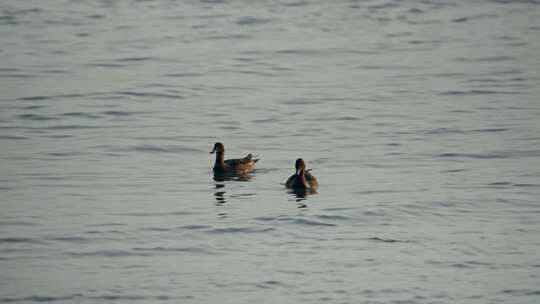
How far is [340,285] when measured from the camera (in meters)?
14.0

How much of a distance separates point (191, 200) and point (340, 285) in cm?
517

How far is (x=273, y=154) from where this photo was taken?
891 inches

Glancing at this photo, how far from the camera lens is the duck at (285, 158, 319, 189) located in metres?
19.1

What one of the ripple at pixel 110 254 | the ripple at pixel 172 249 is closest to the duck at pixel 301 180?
the ripple at pixel 172 249

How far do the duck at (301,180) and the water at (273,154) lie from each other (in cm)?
19

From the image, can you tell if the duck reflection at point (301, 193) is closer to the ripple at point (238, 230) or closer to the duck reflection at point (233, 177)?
the duck reflection at point (233, 177)

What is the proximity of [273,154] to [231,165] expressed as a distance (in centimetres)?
177

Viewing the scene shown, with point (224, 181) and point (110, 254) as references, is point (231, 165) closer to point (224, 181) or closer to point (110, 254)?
point (224, 181)

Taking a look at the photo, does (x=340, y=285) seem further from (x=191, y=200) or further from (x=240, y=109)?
(x=240, y=109)

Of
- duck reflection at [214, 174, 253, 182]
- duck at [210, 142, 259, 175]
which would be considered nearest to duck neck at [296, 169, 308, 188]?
duck reflection at [214, 174, 253, 182]

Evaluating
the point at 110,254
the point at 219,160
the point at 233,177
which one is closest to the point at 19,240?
the point at 110,254

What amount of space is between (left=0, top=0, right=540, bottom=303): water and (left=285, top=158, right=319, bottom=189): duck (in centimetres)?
19

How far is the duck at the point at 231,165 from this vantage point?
68.8ft

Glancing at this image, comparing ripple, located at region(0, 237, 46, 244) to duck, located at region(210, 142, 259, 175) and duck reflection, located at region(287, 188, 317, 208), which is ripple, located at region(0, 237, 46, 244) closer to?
duck reflection, located at region(287, 188, 317, 208)
